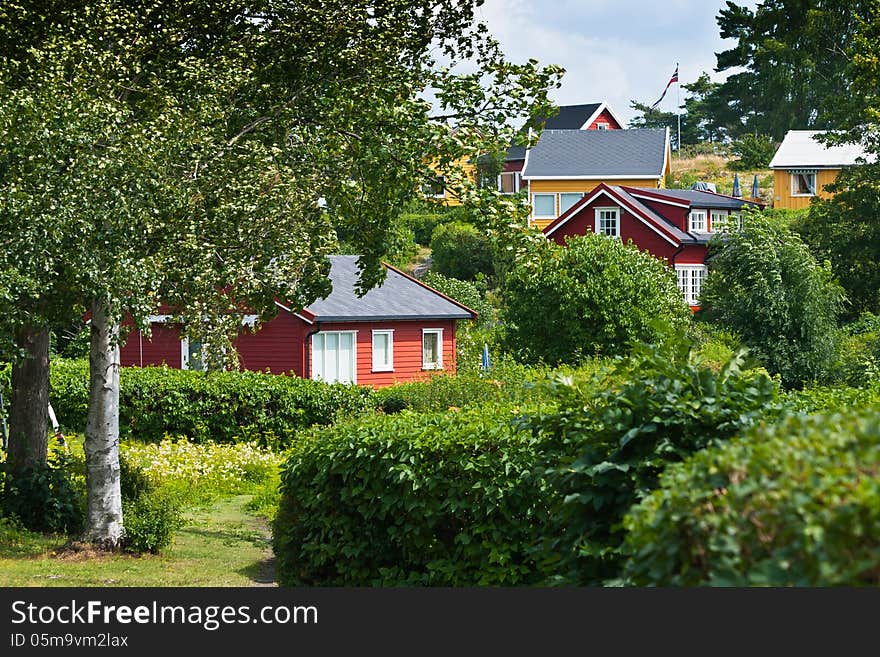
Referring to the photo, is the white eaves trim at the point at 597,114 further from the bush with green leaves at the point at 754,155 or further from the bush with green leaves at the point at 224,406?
the bush with green leaves at the point at 224,406

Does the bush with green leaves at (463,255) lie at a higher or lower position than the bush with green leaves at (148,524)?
higher

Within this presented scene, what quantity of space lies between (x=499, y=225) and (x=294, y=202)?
2603 millimetres

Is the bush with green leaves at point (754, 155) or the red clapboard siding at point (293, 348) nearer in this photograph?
the red clapboard siding at point (293, 348)

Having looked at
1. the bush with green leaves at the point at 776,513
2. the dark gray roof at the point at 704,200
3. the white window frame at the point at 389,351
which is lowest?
the bush with green leaves at the point at 776,513

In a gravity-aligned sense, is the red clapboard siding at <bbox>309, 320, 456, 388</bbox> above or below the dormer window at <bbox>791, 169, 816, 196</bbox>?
below

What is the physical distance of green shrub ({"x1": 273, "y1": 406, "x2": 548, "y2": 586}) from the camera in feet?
28.1

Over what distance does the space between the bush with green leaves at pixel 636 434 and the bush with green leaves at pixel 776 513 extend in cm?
153

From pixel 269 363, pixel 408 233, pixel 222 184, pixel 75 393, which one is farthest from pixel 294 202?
pixel 408 233

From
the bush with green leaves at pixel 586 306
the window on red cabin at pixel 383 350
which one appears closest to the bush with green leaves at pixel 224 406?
the bush with green leaves at pixel 586 306

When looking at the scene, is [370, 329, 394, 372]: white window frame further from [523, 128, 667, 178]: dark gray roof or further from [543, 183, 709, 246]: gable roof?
[523, 128, 667, 178]: dark gray roof

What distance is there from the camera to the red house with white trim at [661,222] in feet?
159

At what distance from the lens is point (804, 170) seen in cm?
6319

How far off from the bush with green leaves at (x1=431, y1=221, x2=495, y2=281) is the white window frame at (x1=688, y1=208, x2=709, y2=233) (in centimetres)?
1003

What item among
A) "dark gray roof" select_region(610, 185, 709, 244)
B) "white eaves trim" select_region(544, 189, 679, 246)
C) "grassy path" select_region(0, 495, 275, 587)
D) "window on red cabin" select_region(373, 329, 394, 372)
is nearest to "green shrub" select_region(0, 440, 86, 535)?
"grassy path" select_region(0, 495, 275, 587)
